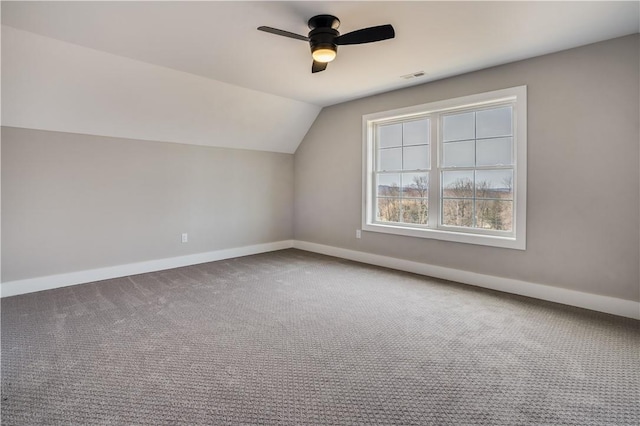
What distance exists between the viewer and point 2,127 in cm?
330

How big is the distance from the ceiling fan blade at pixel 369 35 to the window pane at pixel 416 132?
2.07 m

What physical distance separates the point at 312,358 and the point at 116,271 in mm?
3195

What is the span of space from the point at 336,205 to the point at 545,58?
3.24 metres

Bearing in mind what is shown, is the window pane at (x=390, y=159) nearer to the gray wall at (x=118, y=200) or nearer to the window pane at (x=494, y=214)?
the window pane at (x=494, y=214)

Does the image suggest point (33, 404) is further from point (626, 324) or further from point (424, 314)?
point (626, 324)

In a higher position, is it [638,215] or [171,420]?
[638,215]

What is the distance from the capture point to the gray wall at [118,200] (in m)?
3.46

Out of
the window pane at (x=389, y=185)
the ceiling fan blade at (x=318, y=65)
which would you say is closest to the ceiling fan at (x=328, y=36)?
the ceiling fan blade at (x=318, y=65)

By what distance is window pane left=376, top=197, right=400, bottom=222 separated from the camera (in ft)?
15.4

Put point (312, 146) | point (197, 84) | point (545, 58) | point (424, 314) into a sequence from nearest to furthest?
1. point (424, 314)
2. point (545, 58)
3. point (197, 84)
4. point (312, 146)

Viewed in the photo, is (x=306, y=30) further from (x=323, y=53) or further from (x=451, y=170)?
(x=451, y=170)

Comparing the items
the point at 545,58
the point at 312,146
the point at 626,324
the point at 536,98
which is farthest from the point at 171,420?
the point at 312,146

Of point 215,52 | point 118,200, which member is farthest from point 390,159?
point 118,200

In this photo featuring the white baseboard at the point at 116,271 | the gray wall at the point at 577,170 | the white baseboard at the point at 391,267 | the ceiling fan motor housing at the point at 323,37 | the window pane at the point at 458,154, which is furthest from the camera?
the window pane at the point at 458,154
